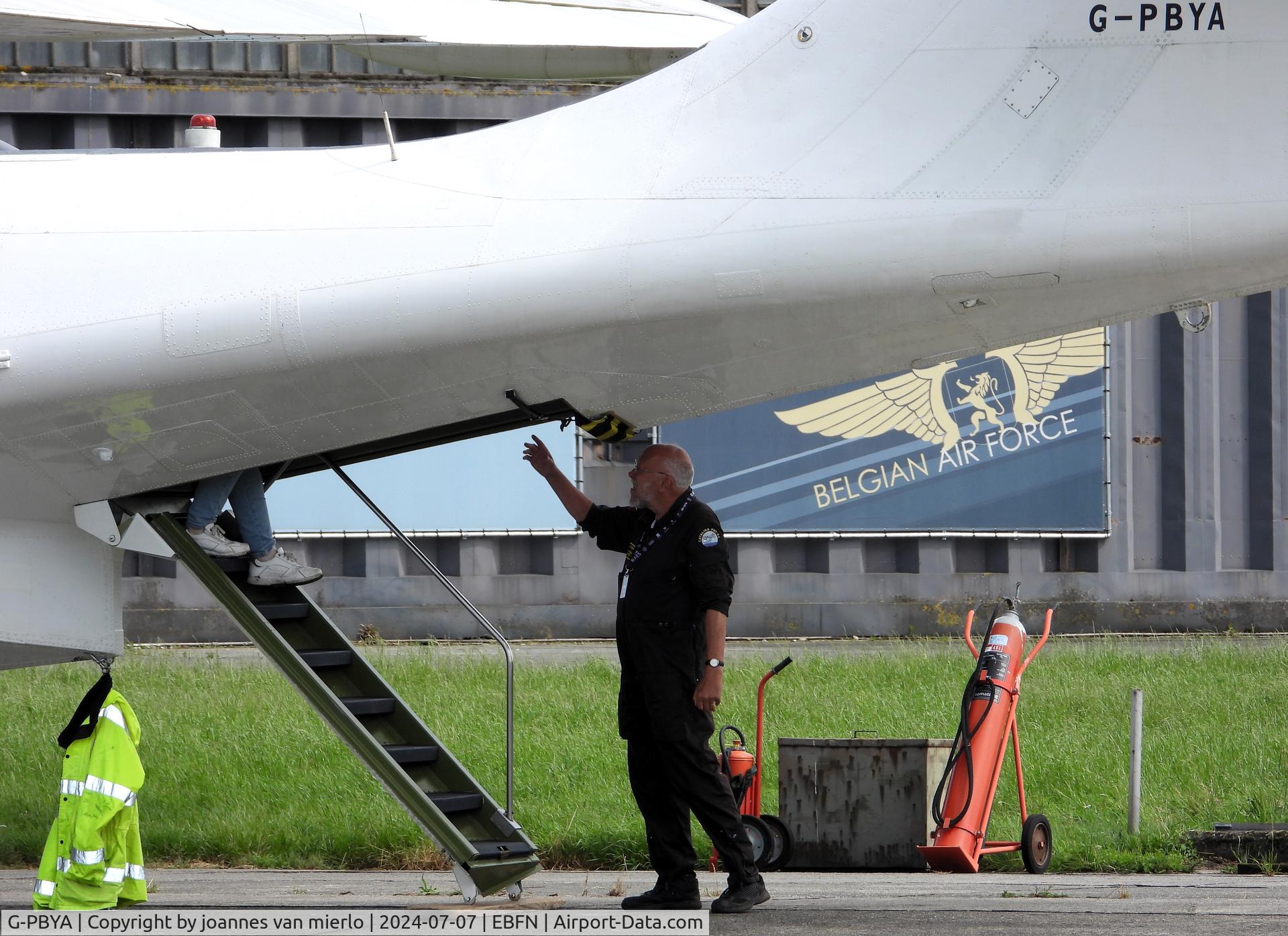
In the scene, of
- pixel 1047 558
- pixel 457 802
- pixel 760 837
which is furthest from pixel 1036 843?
pixel 1047 558

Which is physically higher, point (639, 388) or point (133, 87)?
point (133, 87)

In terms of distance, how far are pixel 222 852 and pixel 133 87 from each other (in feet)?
53.2

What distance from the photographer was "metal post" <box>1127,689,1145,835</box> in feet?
31.0

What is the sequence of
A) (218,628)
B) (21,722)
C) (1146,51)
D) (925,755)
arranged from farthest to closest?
(218,628) < (21,722) < (925,755) < (1146,51)

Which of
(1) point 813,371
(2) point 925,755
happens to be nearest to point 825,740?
(2) point 925,755

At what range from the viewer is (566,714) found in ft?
45.7

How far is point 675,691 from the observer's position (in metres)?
6.95

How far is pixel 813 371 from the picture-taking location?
668cm

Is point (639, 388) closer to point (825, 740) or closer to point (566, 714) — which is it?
point (825, 740)

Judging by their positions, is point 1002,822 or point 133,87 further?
point 133,87

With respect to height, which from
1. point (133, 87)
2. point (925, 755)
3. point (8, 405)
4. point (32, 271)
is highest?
point (133, 87)

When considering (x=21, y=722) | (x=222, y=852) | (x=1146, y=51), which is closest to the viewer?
(x=1146, y=51)

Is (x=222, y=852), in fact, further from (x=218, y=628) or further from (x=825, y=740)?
(x=218, y=628)

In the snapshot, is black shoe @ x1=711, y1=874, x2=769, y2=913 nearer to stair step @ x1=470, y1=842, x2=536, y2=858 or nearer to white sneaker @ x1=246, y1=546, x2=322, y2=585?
stair step @ x1=470, y1=842, x2=536, y2=858
